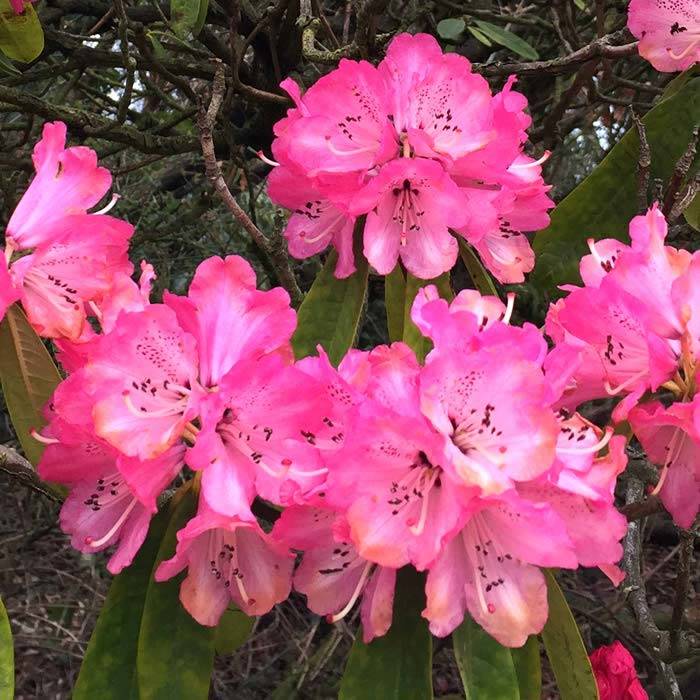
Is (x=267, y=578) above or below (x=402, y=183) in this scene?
below

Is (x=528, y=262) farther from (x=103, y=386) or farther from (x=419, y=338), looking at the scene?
(x=103, y=386)

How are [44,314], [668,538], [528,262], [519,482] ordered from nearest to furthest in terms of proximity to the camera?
[519,482] < [44,314] < [528,262] < [668,538]

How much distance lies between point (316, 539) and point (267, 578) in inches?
2.8

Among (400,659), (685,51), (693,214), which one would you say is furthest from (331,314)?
(685,51)

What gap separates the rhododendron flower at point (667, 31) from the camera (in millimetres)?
1118

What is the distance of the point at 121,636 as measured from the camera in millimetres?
734

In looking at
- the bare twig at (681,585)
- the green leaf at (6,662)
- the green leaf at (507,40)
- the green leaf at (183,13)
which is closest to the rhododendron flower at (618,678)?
→ the bare twig at (681,585)

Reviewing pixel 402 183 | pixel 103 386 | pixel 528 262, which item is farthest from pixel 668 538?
pixel 103 386

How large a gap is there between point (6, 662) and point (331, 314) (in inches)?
16.4

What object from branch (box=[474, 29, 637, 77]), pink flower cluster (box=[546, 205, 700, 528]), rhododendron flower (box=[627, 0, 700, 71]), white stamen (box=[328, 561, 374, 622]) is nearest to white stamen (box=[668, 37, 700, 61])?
rhododendron flower (box=[627, 0, 700, 71])

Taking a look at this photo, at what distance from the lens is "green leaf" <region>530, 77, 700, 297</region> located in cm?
102

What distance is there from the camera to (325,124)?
2.83 feet

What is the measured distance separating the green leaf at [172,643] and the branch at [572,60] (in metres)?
0.86

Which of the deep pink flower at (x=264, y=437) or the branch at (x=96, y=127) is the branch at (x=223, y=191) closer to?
the deep pink flower at (x=264, y=437)
